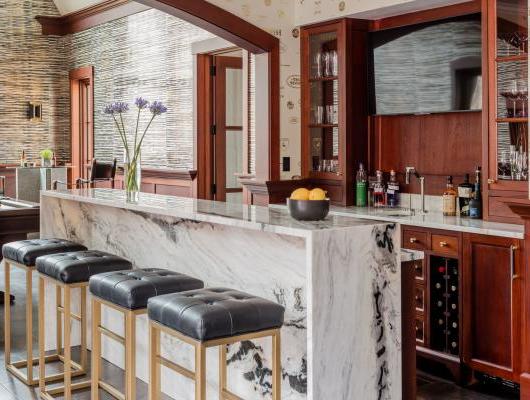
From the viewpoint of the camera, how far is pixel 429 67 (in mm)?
4965

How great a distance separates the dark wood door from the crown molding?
155 centimetres

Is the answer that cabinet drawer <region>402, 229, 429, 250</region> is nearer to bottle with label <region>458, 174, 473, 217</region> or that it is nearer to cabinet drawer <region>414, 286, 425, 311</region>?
cabinet drawer <region>414, 286, 425, 311</region>

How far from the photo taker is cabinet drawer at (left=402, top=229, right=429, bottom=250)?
4.53 metres

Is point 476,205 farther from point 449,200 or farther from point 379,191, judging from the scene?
point 379,191

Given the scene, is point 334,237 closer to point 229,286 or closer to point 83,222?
point 229,286

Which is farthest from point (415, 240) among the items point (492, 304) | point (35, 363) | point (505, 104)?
point (35, 363)

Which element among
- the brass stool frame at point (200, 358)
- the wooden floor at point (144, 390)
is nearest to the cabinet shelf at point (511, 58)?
the wooden floor at point (144, 390)

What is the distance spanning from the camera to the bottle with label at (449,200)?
15.8 ft

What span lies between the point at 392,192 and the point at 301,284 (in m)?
2.53

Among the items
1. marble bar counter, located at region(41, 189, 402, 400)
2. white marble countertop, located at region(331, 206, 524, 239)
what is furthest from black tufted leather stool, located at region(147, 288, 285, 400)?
white marble countertop, located at region(331, 206, 524, 239)

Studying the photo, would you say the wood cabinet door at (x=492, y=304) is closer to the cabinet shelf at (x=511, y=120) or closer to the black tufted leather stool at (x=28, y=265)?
the cabinet shelf at (x=511, y=120)

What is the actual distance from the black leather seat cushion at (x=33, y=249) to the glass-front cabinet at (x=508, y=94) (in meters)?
2.58

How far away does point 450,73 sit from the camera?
4.82m

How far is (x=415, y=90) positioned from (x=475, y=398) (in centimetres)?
214
